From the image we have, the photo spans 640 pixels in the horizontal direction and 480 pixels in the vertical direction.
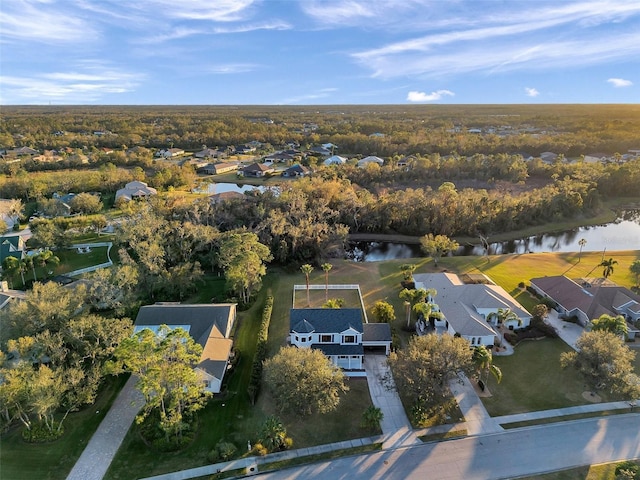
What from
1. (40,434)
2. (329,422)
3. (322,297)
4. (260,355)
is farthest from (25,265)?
(329,422)

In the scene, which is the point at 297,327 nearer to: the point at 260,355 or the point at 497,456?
the point at 260,355

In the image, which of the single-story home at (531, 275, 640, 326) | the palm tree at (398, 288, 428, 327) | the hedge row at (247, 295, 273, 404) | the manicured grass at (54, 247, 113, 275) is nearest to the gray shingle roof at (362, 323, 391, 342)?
the palm tree at (398, 288, 428, 327)

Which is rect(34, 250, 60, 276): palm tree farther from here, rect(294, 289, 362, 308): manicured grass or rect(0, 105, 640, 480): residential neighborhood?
rect(294, 289, 362, 308): manicured grass

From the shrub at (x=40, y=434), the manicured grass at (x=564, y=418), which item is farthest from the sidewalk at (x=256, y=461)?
the manicured grass at (x=564, y=418)

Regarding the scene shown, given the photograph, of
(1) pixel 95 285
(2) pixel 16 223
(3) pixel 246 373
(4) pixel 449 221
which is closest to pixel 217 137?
(2) pixel 16 223

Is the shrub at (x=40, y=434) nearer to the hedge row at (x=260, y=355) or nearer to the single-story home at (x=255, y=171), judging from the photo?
the hedge row at (x=260, y=355)

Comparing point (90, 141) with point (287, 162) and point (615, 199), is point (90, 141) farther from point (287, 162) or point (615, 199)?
point (615, 199)

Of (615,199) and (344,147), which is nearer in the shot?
(615,199)
